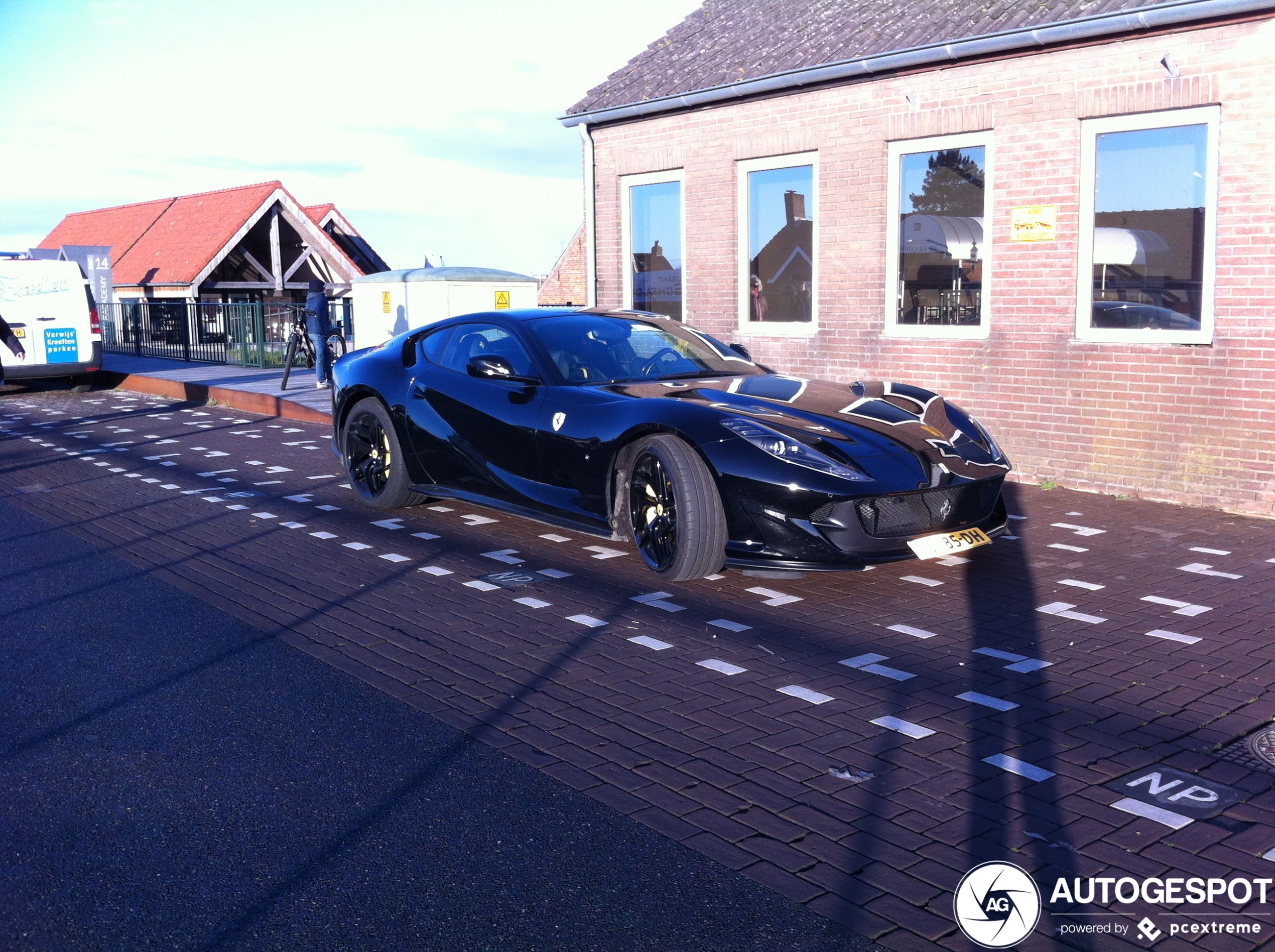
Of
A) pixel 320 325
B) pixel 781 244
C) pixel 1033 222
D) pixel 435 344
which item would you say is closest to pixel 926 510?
pixel 435 344

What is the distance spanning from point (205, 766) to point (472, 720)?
3.07 feet

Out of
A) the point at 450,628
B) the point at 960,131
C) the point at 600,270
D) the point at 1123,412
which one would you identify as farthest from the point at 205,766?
the point at 600,270


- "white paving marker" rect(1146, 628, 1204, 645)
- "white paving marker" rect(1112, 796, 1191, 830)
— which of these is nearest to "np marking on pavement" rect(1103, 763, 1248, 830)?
"white paving marker" rect(1112, 796, 1191, 830)

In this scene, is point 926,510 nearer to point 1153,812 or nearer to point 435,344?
point 1153,812

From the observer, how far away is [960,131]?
391 inches

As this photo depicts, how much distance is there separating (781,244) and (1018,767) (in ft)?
28.2

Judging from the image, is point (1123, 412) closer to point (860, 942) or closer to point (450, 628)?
point (450, 628)

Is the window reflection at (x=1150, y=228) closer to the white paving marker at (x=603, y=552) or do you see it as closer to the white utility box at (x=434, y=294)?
the white paving marker at (x=603, y=552)

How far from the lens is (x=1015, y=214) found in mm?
9578

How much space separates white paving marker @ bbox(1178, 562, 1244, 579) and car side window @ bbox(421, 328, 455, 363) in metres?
4.80

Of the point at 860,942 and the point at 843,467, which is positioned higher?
the point at 843,467

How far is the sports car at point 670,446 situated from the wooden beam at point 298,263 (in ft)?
92.6

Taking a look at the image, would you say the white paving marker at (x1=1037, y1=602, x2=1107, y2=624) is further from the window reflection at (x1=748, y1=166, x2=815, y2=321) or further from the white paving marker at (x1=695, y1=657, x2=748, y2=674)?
the window reflection at (x1=748, y1=166, x2=815, y2=321)

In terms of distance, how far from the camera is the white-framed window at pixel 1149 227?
28.0 ft
